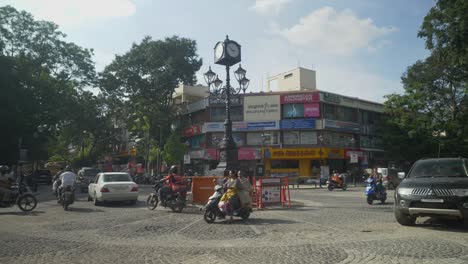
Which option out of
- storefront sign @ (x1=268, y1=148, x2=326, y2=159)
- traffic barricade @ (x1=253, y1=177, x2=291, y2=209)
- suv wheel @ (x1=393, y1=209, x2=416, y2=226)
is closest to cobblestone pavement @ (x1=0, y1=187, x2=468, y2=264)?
suv wheel @ (x1=393, y1=209, x2=416, y2=226)

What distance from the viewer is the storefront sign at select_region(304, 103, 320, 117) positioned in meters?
44.3

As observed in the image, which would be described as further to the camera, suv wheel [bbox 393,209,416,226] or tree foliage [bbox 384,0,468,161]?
tree foliage [bbox 384,0,468,161]

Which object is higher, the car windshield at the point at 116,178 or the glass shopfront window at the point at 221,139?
the glass shopfront window at the point at 221,139

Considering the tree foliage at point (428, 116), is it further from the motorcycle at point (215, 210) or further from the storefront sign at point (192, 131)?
the motorcycle at point (215, 210)

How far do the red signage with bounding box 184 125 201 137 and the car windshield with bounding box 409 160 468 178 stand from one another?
38.7 m

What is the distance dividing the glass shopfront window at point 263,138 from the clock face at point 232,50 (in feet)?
89.6

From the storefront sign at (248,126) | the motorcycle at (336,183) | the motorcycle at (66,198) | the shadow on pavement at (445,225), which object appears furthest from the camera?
the storefront sign at (248,126)

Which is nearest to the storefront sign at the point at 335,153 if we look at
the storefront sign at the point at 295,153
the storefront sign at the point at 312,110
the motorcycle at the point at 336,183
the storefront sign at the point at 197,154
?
the storefront sign at the point at 295,153

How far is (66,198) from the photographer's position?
1511 centimetres

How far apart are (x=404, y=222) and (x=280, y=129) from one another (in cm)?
3475

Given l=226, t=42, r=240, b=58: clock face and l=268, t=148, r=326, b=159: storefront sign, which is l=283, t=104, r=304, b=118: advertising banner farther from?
l=226, t=42, r=240, b=58: clock face

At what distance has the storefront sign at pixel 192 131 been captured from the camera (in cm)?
4847

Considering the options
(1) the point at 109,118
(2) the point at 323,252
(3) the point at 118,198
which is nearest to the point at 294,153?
(1) the point at 109,118

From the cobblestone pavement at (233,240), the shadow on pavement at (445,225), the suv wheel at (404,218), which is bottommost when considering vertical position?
the cobblestone pavement at (233,240)
